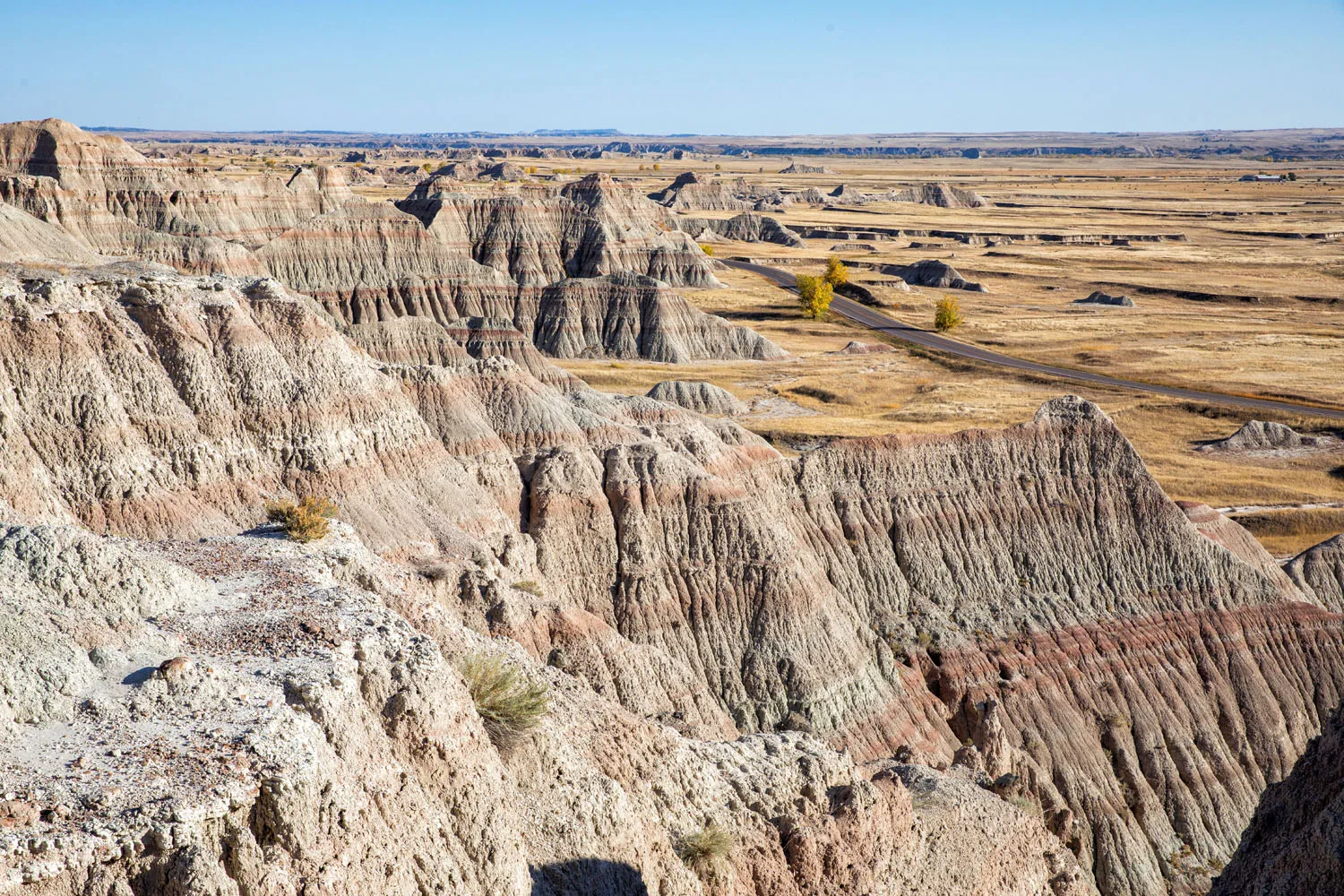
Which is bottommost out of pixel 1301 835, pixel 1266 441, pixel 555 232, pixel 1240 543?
pixel 1266 441

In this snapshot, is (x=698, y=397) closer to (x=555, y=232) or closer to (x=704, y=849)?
(x=555, y=232)

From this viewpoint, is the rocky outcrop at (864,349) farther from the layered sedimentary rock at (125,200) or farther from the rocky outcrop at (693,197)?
the rocky outcrop at (693,197)

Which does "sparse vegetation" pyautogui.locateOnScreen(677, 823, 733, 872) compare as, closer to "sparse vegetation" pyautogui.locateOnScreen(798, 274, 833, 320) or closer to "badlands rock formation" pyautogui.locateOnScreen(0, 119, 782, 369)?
"badlands rock formation" pyautogui.locateOnScreen(0, 119, 782, 369)

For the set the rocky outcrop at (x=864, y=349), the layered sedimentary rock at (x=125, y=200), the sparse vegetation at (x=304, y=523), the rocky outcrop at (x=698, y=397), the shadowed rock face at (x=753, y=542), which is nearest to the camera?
the sparse vegetation at (x=304, y=523)

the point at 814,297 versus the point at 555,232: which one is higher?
the point at 555,232

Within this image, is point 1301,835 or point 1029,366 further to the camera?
point 1029,366

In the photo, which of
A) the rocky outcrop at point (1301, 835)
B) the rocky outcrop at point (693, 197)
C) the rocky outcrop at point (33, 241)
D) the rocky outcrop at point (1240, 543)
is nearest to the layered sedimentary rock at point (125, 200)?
the rocky outcrop at point (33, 241)

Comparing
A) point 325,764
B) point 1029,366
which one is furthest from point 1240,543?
point 1029,366
